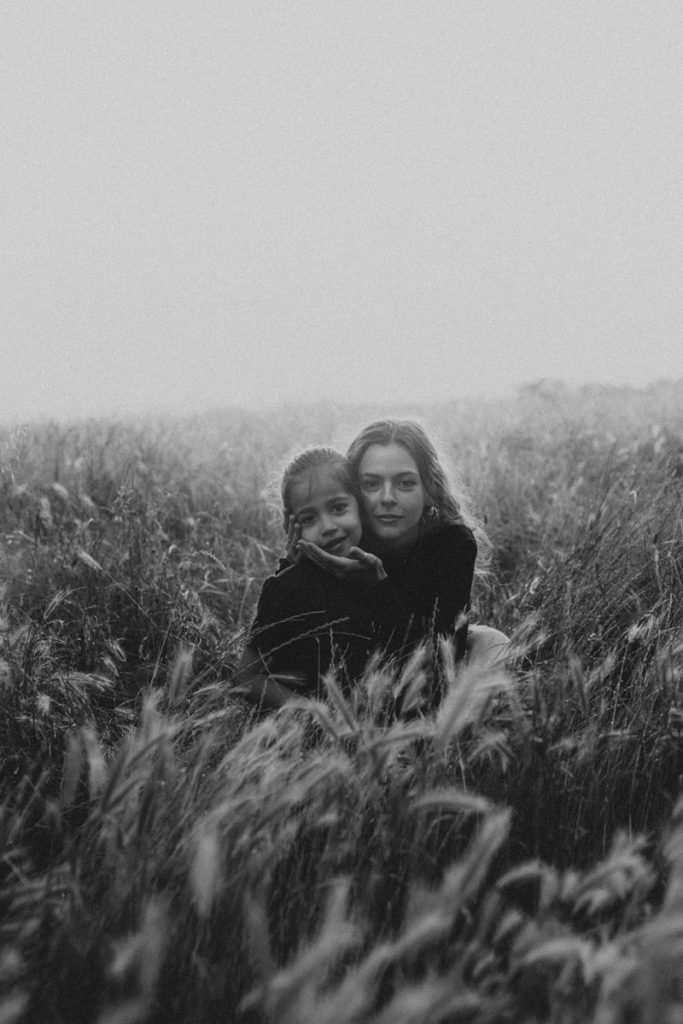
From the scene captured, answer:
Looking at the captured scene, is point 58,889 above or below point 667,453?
below

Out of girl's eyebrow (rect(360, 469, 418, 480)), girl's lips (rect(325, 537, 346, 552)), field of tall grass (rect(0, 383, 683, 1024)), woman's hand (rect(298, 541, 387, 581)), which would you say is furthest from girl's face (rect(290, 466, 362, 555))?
field of tall grass (rect(0, 383, 683, 1024))

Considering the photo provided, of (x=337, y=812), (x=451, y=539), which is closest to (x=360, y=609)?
(x=451, y=539)

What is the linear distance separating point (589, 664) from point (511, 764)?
101 cm

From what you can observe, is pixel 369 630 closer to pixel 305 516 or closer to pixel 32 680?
pixel 305 516

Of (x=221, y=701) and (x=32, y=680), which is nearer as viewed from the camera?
(x=32, y=680)

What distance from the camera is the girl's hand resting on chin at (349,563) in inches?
106

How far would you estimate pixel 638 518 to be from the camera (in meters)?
3.44

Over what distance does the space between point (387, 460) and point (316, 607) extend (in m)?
0.66

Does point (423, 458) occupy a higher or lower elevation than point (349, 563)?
higher

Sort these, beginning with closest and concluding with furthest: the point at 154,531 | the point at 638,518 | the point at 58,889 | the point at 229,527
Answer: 1. the point at 58,889
2. the point at 638,518
3. the point at 154,531
4. the point at 229,527

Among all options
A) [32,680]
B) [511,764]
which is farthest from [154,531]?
[511,764]

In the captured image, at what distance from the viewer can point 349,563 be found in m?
2.68

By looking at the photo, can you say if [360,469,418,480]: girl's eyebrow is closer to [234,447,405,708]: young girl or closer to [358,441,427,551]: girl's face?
[358,441,427,551]: girl's face

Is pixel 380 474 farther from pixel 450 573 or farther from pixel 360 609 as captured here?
pixel 360 609
